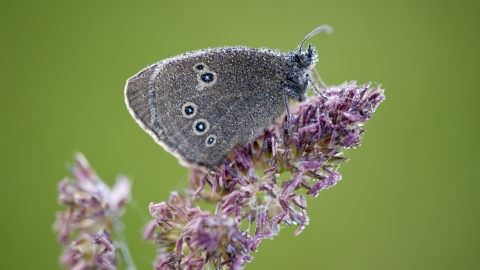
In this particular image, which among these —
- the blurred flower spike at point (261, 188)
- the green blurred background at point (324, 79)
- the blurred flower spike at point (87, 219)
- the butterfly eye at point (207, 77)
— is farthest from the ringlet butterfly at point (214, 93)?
the green blurred background at point (324, 79)

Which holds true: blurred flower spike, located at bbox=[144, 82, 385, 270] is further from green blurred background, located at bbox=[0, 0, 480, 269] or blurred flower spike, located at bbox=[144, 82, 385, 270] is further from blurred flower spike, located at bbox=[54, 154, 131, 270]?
green blurred background, located at bbox=[0, 0, 480, 269]

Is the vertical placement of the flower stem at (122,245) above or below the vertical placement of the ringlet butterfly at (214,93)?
below

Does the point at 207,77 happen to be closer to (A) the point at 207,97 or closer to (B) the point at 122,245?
(A) the point at 207,97

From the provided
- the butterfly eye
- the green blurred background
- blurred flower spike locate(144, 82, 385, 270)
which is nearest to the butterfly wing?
the butterfly eye

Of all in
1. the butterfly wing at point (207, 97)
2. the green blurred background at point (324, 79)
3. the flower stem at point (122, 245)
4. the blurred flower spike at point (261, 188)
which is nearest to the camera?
the blurred flower spike at point (261, 188)

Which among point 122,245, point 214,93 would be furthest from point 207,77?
point 122,245

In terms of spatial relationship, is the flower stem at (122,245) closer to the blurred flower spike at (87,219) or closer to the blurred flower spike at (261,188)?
the blurred flower spike at (87,219)

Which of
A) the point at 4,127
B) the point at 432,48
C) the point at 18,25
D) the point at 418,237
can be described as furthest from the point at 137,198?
the point at 432,48

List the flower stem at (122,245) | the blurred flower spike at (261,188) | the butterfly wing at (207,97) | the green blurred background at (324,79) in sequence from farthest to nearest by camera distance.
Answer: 1. the green blurred background at (324,79)
2. the butterfly wing at (207,97)
3. the flower stem at (122,245)
4. the blurred flower spike at (261,188)
